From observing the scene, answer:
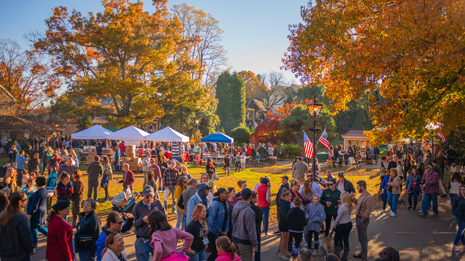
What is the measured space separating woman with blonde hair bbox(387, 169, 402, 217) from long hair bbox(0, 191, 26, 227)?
31.8 ft

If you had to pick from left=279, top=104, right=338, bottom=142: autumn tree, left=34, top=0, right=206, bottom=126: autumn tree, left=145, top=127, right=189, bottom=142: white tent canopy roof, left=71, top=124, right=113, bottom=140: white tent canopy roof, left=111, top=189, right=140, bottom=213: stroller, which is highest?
left=34, top=0, right=206, bottom=126: autumn tree

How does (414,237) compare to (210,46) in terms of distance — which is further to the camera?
(210,46)

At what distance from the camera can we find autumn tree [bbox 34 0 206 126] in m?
22.5

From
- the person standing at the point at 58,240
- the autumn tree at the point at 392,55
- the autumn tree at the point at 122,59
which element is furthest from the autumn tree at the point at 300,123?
the person standing at the point at 58,240

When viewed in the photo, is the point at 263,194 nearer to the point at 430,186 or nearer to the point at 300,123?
the point at 430,186

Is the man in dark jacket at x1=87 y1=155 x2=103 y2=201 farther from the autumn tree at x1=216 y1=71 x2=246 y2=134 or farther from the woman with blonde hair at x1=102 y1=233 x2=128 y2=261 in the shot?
the autumn tree at x1=216 y1=71 x2=246 y2=134

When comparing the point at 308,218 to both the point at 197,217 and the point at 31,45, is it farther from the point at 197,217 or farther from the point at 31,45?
the point at 31,45

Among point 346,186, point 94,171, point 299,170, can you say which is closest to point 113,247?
point 346,186

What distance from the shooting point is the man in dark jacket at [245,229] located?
5.21 meters

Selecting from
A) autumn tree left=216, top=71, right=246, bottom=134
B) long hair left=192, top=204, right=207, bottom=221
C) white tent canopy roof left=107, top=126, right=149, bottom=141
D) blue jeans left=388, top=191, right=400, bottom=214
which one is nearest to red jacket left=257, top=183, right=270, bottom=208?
long hair left=192, top=204, right=207, bottom=221

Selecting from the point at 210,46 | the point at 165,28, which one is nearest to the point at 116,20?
the point at 165,28

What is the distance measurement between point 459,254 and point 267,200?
4529mm

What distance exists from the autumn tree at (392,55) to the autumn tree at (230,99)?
3482cm

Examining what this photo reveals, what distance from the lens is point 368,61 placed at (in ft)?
28.7
